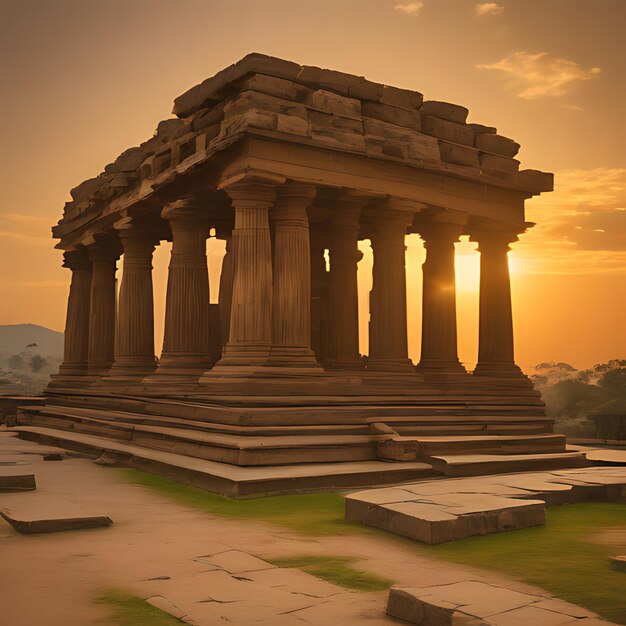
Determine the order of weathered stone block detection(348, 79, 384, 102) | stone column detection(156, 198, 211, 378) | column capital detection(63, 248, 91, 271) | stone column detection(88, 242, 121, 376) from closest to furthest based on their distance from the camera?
weathered stone block detection(348, 79, 384, 102) → stone column detection(156, 198, 211, 378) → stone column detection(88, 242, 121, 376) → column capital detection(63, 248, 91, 271)

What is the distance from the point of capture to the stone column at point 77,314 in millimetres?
33281

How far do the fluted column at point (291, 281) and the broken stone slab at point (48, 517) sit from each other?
9.73 metres

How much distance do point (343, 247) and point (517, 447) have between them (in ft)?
27.4

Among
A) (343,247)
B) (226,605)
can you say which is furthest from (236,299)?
(226,605)

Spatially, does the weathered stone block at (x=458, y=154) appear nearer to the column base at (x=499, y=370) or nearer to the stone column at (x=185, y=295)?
the column base at (x=499, y=370)

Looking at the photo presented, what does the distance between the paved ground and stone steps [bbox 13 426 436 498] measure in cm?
178

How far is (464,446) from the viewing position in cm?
1725

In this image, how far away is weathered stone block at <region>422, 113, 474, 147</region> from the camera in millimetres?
23484

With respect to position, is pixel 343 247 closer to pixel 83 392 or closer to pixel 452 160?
pixel 452 160

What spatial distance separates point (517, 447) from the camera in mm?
18516

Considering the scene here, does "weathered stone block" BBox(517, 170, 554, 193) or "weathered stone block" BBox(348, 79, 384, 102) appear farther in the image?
"weathered stone block" BBox(517, 170, 554, 193)

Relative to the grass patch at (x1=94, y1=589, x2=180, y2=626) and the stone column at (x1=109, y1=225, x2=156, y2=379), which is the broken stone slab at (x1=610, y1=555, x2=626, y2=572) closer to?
the grass patch at (x1=94, y1=589, x2=180, y2=626)

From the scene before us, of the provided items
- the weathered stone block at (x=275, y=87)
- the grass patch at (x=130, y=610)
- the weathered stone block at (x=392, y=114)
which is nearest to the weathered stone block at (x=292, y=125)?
the weathered stone block at (x=275, y=87)

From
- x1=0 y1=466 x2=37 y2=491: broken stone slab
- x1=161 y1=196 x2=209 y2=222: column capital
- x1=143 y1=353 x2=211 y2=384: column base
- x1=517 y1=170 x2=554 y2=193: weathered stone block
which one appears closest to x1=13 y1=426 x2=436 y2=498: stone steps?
x1=0 y1=466 x2=37 y2=491: broken stone slab
